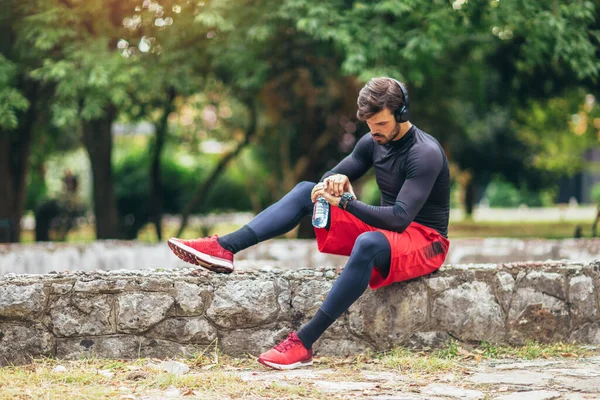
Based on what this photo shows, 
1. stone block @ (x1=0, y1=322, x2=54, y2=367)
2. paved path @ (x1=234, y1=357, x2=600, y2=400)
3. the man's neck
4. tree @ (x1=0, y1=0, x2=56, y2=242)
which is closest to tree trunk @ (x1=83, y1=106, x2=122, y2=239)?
tree @ (x1=0, y1=0, x2=56, y2=242)

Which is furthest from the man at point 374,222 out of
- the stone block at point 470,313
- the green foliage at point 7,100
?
the green foliage at point 7,100

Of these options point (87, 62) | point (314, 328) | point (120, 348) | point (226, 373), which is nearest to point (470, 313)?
point (314, 328)

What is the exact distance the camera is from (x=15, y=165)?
1377 centimetres

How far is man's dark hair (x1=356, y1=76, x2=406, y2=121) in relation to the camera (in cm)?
475

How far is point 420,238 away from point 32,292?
2186 mm

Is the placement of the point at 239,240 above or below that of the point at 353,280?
above

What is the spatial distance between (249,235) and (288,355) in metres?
0.72

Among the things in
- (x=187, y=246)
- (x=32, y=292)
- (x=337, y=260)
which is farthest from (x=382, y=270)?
(x=337, y=260)

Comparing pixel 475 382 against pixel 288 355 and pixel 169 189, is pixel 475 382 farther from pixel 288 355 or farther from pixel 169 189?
pixel 169 189

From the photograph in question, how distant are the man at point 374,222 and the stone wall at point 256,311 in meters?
0.18

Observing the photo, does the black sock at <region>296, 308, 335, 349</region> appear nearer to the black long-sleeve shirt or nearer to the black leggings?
the black leggings

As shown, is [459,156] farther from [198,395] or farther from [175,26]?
[198,395]

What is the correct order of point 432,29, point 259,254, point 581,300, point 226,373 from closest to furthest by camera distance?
1. point 226,373
2. point 581,300
3. point 259,254
4. point 432,29

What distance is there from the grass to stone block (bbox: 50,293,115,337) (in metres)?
0.17
